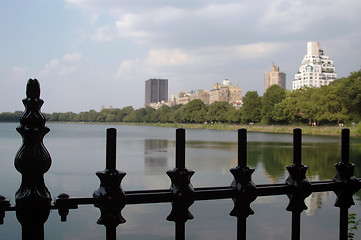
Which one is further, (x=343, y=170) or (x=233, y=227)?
(x=233, y=227)

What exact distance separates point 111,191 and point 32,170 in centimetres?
32

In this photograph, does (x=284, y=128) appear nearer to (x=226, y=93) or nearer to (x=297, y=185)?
(x=297, y=185)

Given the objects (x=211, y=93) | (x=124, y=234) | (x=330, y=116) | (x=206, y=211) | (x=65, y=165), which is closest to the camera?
(x=124, y=234)

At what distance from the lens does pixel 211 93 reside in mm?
159875

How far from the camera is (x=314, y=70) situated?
13988cm

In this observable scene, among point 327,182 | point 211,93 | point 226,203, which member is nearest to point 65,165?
point 226,203

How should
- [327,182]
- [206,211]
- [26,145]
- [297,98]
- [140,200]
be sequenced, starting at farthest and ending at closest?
[297,98] < [206,211] < [327,182] < [140,200] < [26,145]

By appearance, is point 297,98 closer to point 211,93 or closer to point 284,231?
point 284,231

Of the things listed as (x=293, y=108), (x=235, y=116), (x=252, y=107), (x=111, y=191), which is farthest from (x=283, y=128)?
(x=111, y=191)

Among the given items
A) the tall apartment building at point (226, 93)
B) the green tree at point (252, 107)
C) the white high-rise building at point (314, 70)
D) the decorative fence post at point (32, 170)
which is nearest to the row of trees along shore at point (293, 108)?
the green tree at point (252, 107)

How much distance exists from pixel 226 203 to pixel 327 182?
8778mm

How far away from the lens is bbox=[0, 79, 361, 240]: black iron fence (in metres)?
1.33

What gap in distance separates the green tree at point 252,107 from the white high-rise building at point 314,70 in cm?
7042

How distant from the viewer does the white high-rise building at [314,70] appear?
458 feet
